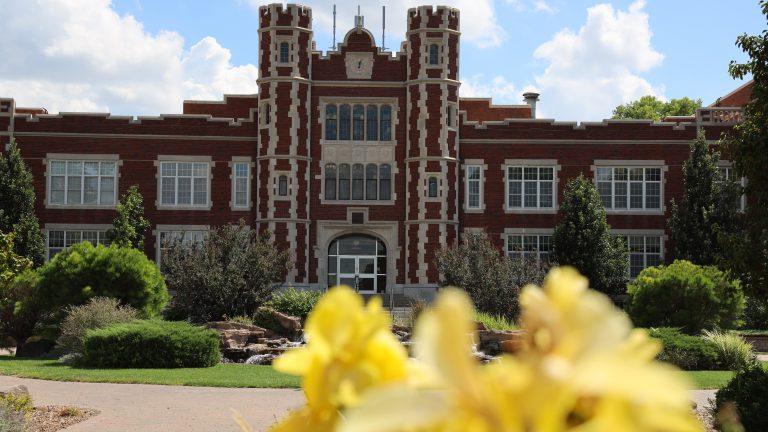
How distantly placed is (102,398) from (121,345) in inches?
188

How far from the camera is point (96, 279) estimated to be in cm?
2156

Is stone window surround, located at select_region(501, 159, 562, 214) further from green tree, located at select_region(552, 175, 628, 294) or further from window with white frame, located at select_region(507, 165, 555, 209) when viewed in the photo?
green tree, located at select_region(552, 175, 628, 294)

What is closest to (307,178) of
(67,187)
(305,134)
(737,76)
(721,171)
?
(305,134)

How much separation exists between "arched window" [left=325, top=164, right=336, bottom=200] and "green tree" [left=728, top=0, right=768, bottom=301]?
2273cm

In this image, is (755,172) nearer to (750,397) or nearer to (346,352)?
(750,397)

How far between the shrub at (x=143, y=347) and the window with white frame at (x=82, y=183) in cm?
1620

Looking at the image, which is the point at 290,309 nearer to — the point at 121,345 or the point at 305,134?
the point at 121,345

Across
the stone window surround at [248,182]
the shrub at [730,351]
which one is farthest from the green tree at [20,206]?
the shrub at [730,351]

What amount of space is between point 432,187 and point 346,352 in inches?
1235

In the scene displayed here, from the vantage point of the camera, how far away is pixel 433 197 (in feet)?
105

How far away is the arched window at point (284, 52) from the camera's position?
32.0 meters

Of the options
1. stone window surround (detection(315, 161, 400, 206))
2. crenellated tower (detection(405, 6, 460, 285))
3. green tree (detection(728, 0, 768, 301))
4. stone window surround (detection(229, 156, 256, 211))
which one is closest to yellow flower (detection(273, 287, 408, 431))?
green tree (detection(728, 0, 768, 301))

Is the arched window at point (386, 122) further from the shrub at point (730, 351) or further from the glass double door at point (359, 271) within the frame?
the shrub at point (730, 351)

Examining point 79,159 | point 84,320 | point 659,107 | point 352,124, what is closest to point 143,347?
point 84,320
